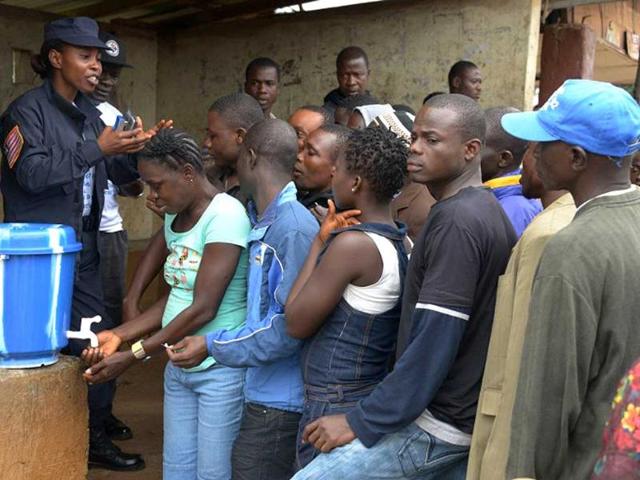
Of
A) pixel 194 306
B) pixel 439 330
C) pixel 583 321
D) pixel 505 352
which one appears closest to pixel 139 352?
pixel 194 306

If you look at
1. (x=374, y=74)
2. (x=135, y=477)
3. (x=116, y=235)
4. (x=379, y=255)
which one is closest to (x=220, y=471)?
(x=379, y=255)

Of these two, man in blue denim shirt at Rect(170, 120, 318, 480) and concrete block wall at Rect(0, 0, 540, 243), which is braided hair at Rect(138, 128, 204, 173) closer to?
man in blue denim shirt at Rect(170, 120, 318, 480)

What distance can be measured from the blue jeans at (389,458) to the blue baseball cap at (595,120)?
89 centimetres

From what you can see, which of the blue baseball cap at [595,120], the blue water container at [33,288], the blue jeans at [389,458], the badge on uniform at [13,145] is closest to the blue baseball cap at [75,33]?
the badge on uniform at [13,145]

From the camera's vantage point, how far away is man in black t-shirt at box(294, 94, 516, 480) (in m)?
2.07

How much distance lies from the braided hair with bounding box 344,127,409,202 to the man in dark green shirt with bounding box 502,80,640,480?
711mm

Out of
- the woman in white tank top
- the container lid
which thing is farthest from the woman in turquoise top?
the woman in white tank top

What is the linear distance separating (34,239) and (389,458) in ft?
5.15

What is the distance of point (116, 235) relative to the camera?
4.62 meters

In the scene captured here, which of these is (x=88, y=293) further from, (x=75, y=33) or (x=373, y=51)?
(x=373, y=51)

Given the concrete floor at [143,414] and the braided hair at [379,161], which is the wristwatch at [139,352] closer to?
the braided hair at [379,161]

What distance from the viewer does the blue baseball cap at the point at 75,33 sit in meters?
3.67

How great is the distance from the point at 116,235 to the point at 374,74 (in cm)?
289

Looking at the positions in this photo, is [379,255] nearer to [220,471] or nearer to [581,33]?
[220,471]
